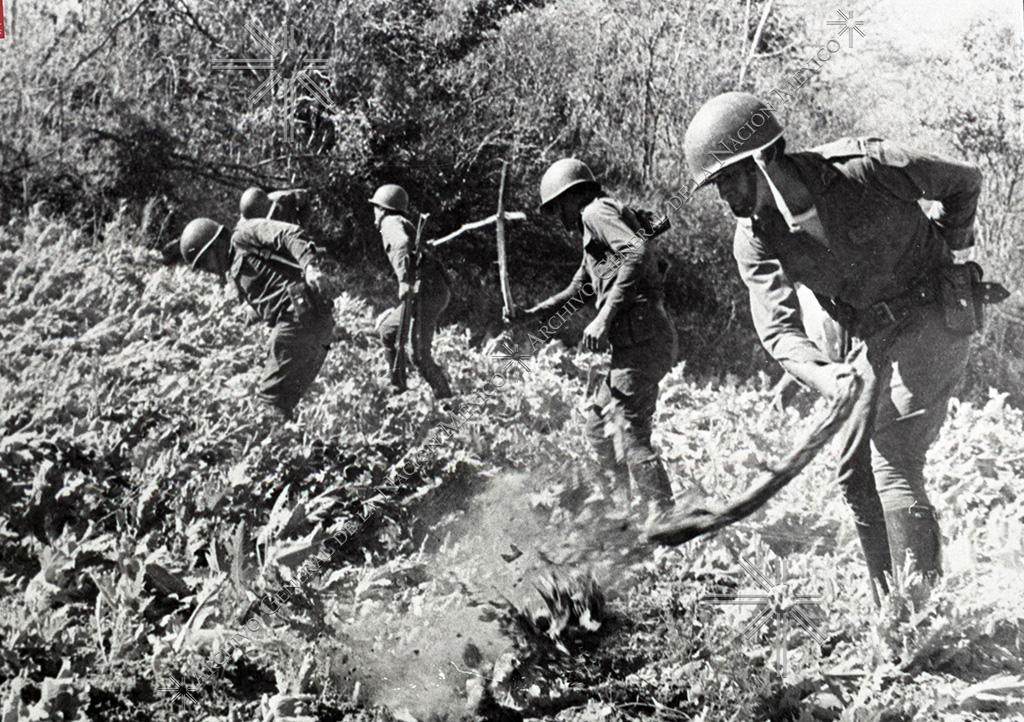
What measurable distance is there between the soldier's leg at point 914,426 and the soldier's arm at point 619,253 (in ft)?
3.38

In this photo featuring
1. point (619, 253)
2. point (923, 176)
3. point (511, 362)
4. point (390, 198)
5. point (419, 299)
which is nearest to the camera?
point (923, 176)

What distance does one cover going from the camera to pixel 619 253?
383 centimetres

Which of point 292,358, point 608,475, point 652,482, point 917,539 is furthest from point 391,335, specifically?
point 917,539

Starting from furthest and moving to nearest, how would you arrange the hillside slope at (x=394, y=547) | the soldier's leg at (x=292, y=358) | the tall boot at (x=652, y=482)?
the soldier's leg at (x=292, y=358) < the tall boot at (x=652, y=482) < the hillside slope at (x=394, y=547)

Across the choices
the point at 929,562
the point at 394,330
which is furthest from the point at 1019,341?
the point at 394,330

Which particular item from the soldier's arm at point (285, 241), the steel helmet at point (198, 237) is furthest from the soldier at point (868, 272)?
the steel helmet at point (198, 237)

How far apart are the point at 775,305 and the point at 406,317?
2188 mm

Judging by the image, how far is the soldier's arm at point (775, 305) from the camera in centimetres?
315

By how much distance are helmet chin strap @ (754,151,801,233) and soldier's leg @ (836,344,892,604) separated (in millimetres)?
513

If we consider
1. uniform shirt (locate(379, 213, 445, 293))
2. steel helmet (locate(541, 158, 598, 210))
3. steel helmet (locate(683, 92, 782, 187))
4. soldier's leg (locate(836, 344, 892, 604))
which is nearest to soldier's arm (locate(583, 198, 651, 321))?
steel helmet (locate(541, 158, 598, 210))

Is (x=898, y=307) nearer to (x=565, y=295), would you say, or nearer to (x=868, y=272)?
(x=868, y=272)

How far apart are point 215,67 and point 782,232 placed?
2.79 meters

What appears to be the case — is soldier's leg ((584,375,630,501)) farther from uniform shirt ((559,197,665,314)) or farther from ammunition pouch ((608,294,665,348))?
uniform shirt ((559,197,665,314))

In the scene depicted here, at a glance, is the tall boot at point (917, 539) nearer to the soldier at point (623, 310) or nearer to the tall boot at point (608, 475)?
the soldier at point (623, 310)
